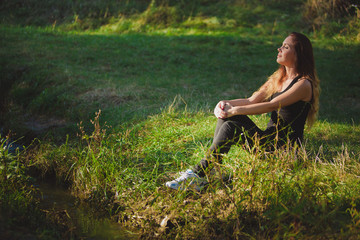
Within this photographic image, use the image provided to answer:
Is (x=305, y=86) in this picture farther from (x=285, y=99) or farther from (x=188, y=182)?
(x=188, y=182)

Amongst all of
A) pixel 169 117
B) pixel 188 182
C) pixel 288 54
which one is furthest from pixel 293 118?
pixel 169 117

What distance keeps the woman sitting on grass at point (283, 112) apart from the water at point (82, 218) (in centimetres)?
71

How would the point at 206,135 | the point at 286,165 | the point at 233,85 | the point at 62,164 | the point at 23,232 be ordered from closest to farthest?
the point at 23,232 → the point at 286,165 → the point at 62,164 → the point at 206,135 → the point at 233,85

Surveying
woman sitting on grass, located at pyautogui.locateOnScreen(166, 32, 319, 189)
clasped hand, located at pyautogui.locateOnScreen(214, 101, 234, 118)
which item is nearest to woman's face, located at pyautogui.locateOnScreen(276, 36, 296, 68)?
woman sitting on grass, located at pyautogui.locateOnScreen(166, 32, 319, 189)

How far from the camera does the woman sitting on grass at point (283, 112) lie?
3564mm

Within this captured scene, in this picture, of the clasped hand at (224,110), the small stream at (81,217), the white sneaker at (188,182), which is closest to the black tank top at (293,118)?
the clasped hand at (224,110)

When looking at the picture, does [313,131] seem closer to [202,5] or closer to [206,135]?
[206,135]

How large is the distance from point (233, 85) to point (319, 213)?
542 cm

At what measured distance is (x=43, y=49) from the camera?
995 centimetres

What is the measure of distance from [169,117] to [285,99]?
2796 millimetres

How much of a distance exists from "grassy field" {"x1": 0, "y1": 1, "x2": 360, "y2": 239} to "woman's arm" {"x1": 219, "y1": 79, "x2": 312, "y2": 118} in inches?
18.9

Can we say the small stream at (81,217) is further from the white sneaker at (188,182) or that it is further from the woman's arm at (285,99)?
the woman's arm at (285,99)

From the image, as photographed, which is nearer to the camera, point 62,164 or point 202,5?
point 62,164

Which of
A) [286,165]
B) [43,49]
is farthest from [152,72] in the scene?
[286,165]
